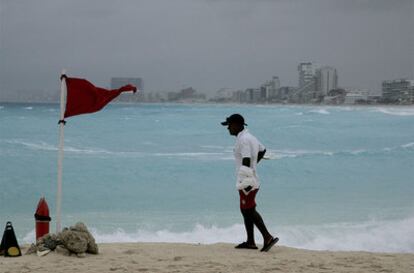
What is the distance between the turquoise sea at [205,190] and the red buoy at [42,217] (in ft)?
8.61

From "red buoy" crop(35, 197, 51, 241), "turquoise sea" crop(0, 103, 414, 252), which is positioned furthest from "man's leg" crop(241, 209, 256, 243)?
"red buoy" crop(35, 197, 51, 241)

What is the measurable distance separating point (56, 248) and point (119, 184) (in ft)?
55.4

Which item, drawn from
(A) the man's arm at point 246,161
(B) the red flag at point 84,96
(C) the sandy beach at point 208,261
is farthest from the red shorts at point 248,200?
(B) the red flag at point 84,96

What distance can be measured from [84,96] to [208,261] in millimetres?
2330

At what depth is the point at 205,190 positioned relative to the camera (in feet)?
77.4

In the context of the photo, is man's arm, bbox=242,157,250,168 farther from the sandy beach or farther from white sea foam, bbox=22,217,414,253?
white sea foam, bbox=22,217,414,253

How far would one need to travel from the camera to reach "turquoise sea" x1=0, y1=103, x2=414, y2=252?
14.6m

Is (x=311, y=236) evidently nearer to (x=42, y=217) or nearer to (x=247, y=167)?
(x=247, y=167)

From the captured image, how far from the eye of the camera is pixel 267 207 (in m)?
19.4

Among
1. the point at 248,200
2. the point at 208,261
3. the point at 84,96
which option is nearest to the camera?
the point at 208,261

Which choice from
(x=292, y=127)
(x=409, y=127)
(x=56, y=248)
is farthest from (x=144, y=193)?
(x=409, y=127)

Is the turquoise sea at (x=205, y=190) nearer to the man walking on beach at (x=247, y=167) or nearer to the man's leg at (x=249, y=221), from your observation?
the man walking on beach at (x=247, y=167)

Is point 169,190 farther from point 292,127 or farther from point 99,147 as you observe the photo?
point 292,127

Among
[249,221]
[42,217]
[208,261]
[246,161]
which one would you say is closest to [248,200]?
[249,221]
